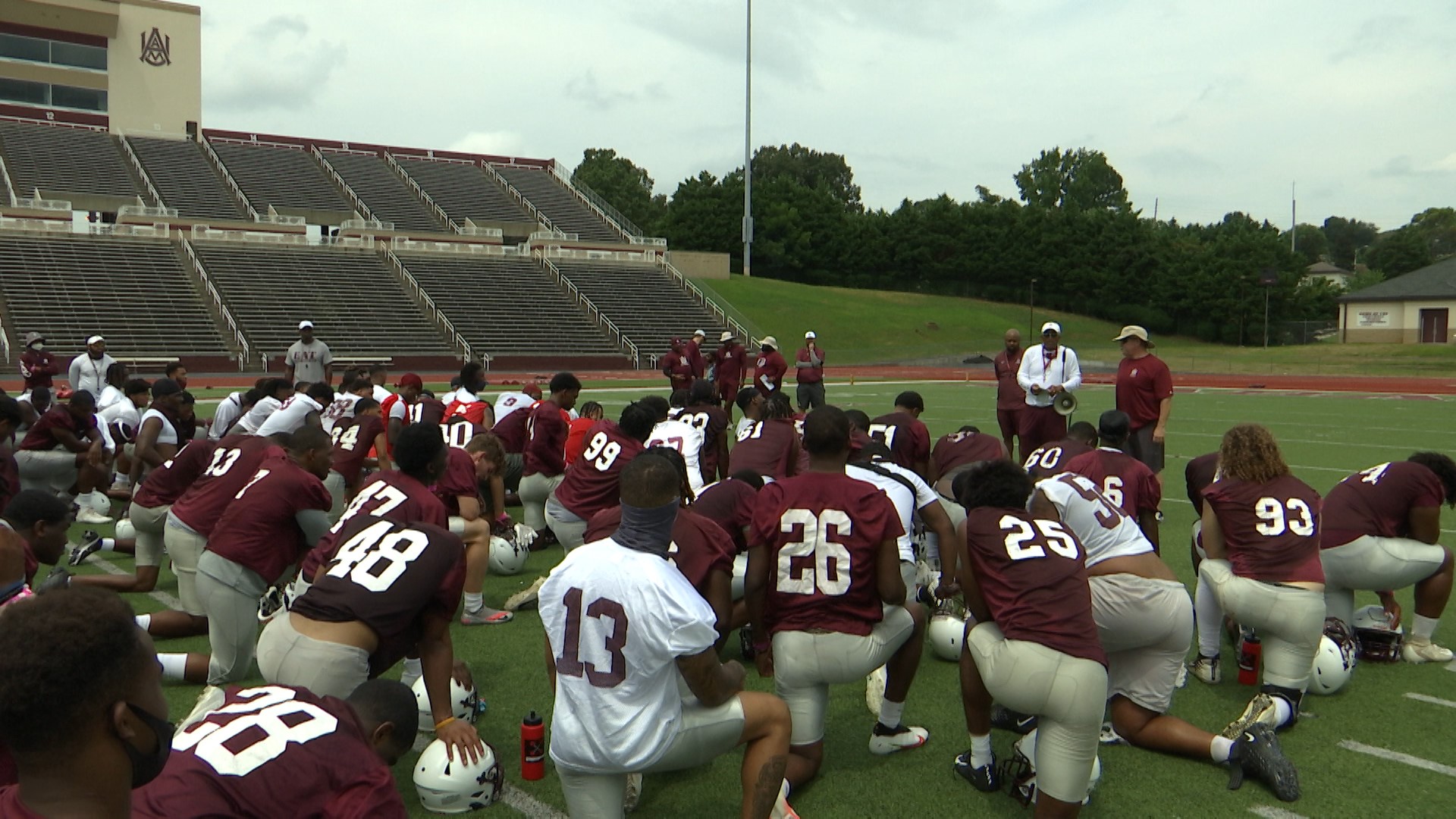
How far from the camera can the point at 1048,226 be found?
230 ft

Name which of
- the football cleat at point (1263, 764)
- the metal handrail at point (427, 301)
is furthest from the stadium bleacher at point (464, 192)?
the football cleat at point (1263, 764)

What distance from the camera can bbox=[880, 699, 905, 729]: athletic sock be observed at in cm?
505

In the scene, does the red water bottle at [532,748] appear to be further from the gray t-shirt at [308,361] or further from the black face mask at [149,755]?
the gray t-shirt at [308,361]

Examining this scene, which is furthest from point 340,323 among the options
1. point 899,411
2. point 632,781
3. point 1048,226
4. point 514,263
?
point 1048,226

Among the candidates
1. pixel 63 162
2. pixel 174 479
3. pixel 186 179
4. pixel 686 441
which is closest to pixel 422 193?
pixel 186 179

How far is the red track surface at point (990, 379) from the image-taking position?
3058 cm

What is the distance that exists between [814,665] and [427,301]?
1621 inches

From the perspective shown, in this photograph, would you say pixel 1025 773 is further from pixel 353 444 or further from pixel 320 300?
pixel 320 300

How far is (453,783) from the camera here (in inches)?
175

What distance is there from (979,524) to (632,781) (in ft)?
6.28

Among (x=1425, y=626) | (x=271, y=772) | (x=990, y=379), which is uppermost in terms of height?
(x=990, y=379)

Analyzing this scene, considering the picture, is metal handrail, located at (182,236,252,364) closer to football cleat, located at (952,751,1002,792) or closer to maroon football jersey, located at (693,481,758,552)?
maroon football jersey, located at (693,481,758,552)

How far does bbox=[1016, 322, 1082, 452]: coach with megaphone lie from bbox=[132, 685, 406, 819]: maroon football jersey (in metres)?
9.40

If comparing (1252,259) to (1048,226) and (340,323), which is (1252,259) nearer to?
(1048,226)
